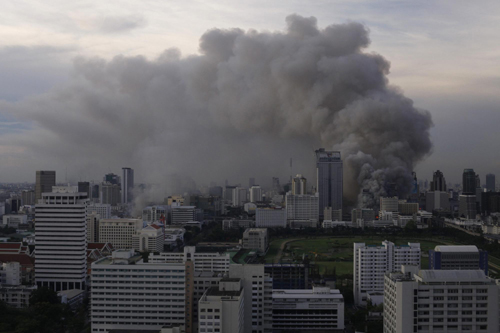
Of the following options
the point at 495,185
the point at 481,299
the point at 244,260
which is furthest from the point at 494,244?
the point at 495,185

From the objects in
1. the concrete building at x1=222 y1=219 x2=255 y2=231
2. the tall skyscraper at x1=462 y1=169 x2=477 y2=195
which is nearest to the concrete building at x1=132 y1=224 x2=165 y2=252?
the concrete building at x1=222 y1=219 x2=255 y2=231

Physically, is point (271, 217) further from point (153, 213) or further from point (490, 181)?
point (490, 181)

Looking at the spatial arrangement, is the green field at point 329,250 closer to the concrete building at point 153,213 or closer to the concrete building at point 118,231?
the concrete building at point 118,231

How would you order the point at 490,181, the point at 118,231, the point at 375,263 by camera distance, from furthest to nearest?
1. the point at 490,181
2. the point at 118,231
3. the point at 375,263

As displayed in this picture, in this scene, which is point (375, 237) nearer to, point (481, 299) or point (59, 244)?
point (59, 244)

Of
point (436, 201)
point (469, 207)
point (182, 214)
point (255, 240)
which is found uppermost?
Result: point (436, 201)

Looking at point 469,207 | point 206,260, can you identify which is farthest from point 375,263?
point 469,207
